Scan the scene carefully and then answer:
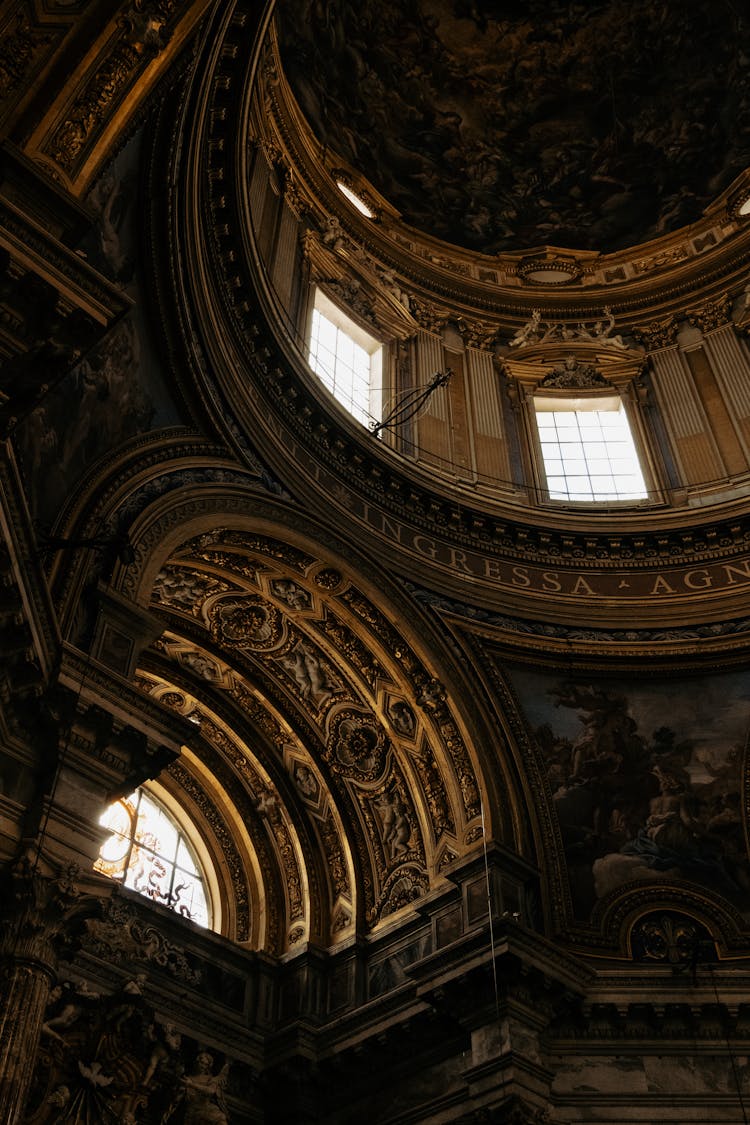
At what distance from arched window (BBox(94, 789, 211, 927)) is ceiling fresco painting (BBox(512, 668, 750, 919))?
4663mm

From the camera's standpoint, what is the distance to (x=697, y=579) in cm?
1639

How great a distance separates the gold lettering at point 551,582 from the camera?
54.0 ft

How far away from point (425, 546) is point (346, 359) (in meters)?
4.51

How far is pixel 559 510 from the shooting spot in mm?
17891

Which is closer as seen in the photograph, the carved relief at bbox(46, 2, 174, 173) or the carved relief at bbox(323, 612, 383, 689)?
the carved relief at bbox(46, 2, 174, 173)

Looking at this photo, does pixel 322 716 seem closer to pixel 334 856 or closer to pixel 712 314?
pixel 334 856

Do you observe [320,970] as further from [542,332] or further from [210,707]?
[542,332]

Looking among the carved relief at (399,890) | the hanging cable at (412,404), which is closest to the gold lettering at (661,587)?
the hanging cable at (412,404)

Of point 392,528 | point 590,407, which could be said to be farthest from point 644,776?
point 590,407

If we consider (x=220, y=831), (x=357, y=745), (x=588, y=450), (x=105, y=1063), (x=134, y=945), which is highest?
(x=588, y=450)

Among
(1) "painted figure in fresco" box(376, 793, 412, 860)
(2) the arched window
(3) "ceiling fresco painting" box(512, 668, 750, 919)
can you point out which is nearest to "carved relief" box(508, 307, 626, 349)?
(3) "ceiling fresco painting" box(512, 668, 750, 919)

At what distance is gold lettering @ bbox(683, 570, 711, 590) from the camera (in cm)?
1628

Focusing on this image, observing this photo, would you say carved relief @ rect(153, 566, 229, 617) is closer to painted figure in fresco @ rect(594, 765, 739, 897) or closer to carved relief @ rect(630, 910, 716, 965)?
painted figure in fresco @ rect(594, 765, 739, 897)

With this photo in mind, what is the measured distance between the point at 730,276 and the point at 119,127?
49.8 feet
